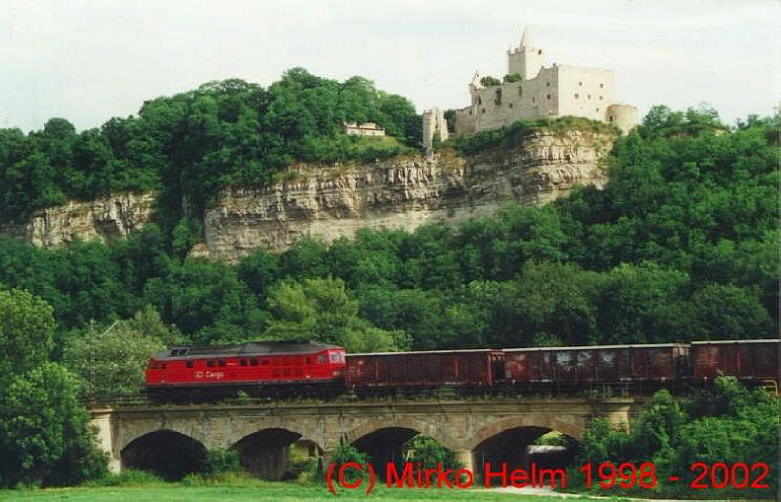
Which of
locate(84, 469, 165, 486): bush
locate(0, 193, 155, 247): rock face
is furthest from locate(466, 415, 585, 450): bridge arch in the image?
locate(0, 193, 155, 247): rock face

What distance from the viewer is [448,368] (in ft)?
202

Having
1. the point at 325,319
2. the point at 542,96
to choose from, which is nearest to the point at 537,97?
the point at 542,96

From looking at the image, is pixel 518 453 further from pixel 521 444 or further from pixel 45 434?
pixel 45 434

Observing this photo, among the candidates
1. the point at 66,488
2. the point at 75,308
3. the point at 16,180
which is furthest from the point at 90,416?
the point at 16,180

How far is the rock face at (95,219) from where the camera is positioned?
12188 cm

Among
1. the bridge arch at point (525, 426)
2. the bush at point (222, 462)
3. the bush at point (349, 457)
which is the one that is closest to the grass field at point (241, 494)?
the bush at point (222, 462)

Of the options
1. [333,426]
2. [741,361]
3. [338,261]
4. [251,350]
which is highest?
[338,261]

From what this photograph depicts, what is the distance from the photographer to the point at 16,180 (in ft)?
415

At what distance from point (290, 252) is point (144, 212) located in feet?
60.2

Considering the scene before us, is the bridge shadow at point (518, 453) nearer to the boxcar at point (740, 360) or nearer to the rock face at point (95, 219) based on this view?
the boxcar at point (740, 360)

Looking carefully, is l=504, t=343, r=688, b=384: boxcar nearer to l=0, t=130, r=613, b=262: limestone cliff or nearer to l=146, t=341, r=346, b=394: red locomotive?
l=146, t=341, r=346, b=394: red locomotive

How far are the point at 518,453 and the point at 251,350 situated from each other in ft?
41.1

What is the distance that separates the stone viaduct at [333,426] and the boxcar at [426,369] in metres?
2.24

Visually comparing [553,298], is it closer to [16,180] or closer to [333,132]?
[333,132]
